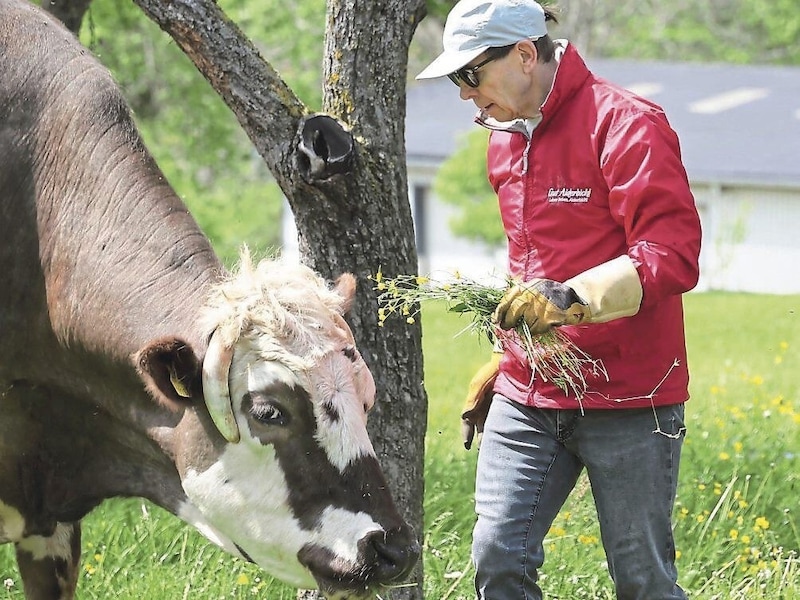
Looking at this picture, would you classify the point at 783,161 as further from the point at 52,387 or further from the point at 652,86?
the point at 52,387

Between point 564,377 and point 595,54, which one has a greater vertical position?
point 564,377

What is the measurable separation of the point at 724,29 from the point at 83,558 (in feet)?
151

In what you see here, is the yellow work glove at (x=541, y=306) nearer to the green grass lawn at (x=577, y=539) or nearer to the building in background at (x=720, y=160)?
the green grass lawn at (x=577, y=539)

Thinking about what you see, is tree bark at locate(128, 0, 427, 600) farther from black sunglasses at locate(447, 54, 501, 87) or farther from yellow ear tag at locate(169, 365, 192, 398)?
yellow ear tag at locate(169, 365, 192, 398)

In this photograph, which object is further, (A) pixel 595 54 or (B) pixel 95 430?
(A) pixel 595 54

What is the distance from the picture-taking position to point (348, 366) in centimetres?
367

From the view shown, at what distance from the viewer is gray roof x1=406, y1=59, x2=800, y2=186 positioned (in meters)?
28.5

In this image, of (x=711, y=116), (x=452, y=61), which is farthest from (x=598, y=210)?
(x=711, y=116)

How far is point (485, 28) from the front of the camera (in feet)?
12.2

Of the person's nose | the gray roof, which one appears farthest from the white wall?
the person's nose

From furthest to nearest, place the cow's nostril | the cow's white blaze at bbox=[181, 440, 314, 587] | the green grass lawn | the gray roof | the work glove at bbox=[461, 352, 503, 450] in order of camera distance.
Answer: the gray roof, the green grass lawn, the work glove at bbox=[461, 352, 503, 450], the cow's white blaze at bbox=[181, 440, 314, 587], the cow's nostril

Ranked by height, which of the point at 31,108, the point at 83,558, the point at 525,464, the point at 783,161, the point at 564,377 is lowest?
the point at 783,161

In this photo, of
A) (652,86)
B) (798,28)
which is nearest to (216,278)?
(652,86)

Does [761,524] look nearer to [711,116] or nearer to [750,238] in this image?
[750,238]
